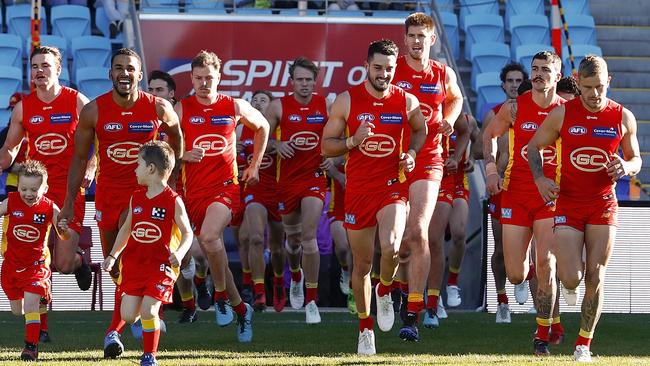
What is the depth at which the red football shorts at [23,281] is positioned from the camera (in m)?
10.4

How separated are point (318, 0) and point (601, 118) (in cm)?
972

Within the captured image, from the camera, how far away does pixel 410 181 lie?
37.7 ft

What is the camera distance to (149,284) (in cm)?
927

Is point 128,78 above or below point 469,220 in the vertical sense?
above

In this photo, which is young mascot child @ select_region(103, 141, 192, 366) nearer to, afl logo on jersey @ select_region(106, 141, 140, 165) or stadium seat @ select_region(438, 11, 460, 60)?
afl logo on jersey @ select_region(106, 141, 140, 165)

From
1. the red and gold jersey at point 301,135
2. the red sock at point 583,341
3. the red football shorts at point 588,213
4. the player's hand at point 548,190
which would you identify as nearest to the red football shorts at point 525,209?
the red football shorts at point 588,213

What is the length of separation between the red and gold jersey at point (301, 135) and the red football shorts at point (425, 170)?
2.75m

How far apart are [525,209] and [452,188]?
8.38 feet

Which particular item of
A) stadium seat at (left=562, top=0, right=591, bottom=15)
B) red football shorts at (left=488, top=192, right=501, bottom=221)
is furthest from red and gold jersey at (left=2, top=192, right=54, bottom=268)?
stadium seat at (left=562, top=0, right=591, bottom=15)

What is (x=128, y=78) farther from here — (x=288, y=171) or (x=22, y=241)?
(x=288, y=171)

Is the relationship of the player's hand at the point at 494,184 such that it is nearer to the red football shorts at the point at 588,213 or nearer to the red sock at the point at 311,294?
the red football shorts at the point at 588,213

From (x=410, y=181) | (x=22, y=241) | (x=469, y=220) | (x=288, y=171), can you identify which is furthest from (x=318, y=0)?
(x=22, y=241)

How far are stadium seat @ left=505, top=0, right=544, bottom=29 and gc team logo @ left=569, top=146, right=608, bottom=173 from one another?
1145 centimetres

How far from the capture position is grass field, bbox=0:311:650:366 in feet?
32.4
